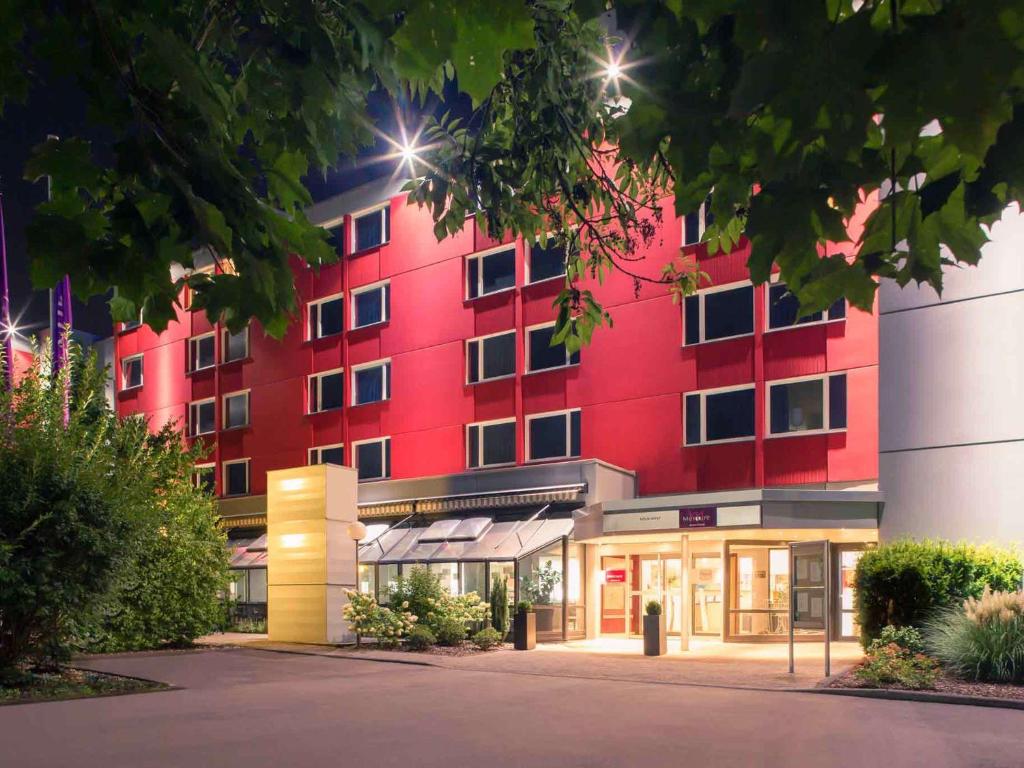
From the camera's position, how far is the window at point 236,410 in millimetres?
41312

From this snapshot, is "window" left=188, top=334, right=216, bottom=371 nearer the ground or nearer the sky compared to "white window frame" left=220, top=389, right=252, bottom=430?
nearer the sky

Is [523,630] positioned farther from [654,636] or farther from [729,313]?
[729,313]

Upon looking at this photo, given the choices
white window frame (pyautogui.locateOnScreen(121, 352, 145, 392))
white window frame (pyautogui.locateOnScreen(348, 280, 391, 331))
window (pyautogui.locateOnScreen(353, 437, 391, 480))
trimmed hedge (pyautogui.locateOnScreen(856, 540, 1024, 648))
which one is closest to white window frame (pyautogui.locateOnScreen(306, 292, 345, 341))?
white window frame (pyautogui.locateOnScreen(348, 280, 391, 331))

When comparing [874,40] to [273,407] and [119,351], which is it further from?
[119,351]

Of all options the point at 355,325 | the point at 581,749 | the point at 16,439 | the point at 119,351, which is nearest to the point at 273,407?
the point at 355,325

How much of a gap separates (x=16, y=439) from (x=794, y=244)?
16.0 meters

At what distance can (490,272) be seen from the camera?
33312 mm

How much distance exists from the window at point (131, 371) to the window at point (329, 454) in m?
13.2

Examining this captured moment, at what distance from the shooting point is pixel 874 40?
8.99 feet

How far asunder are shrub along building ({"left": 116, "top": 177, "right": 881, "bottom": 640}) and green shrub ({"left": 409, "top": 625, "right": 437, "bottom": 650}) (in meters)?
3.71

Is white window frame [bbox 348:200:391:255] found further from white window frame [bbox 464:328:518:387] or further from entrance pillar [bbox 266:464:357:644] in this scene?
entrance pillar [bbox 266:464:357:644]

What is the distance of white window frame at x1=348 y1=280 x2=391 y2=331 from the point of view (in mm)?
36219

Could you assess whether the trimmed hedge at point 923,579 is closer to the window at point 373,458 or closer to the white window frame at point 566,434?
the white window frame at point 566,434

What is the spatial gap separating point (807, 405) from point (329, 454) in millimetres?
17667
